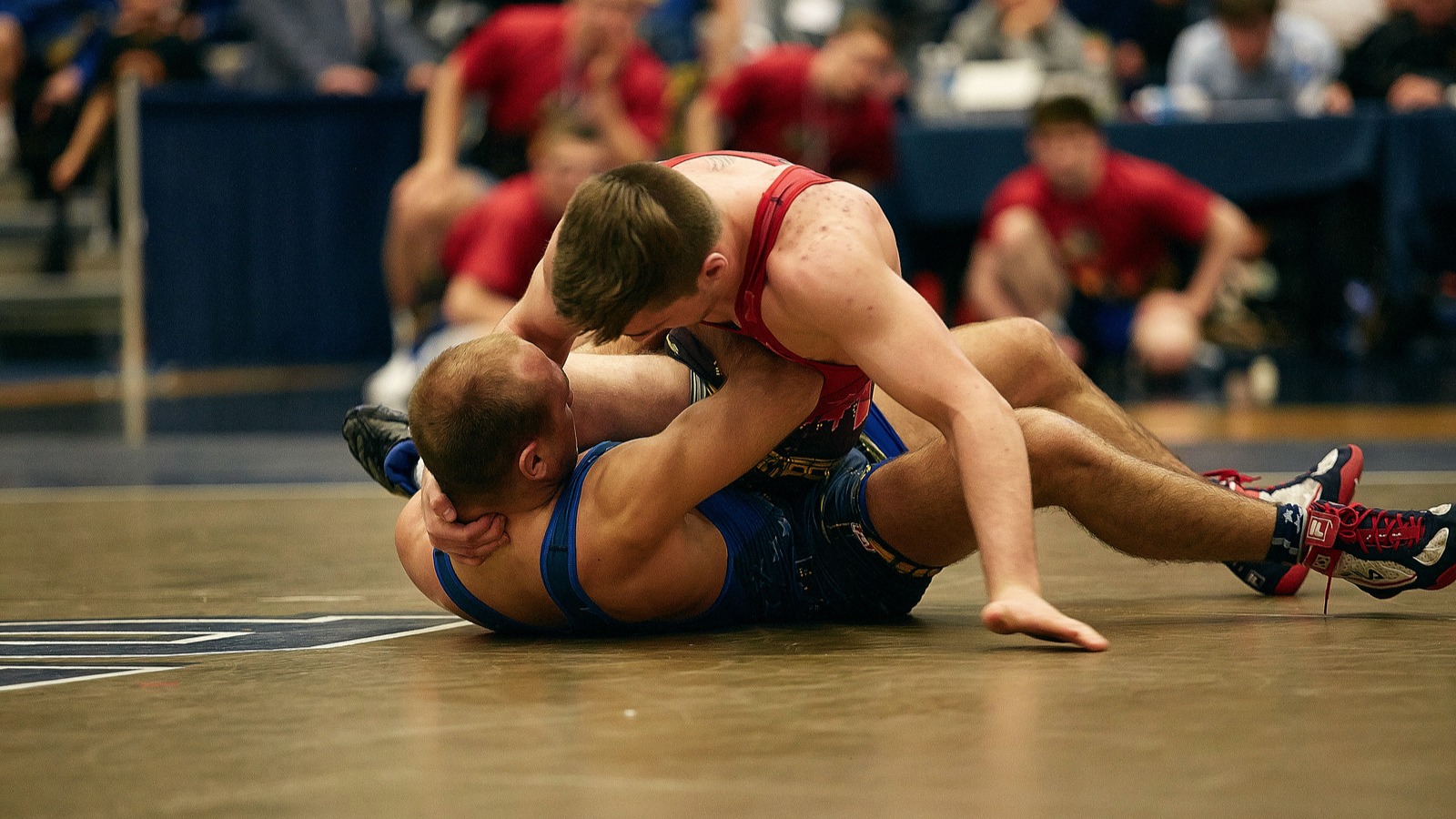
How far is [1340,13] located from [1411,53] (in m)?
1.10

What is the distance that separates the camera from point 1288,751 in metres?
1.84

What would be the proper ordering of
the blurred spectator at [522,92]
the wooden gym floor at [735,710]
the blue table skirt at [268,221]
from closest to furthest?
the wooden gym floor at [735,710]
the blurred spectator at [522,92]
the blue table skirt at [268,221]

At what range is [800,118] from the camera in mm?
7926

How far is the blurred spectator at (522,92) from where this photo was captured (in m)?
7.39

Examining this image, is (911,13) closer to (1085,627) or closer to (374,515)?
(374,515)

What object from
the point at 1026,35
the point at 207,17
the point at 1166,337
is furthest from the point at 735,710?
the point at 207,17

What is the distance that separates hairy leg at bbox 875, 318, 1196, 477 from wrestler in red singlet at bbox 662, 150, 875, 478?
0.24 m

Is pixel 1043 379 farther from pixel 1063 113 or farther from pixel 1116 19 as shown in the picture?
pixel 1116 19

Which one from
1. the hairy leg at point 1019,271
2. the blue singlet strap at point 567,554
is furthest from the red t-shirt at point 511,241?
the blue singlet strap at point 567,554

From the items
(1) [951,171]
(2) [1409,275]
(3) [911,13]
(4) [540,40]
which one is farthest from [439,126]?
(2) [1409,275]

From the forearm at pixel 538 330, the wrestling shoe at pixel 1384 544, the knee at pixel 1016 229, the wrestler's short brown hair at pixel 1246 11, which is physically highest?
the wrestler's short brown hair at pixel 1246 11

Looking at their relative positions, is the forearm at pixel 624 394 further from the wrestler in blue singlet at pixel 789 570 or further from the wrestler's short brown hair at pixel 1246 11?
the wrestler's short brown hair at pixel 1246 11

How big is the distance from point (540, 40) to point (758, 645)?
17.9ft

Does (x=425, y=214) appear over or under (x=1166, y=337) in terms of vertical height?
over
